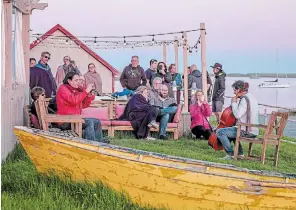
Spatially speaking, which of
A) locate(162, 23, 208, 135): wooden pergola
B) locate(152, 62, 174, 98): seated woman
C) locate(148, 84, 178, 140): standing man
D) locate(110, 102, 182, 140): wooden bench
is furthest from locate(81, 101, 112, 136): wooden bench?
locate(152, 62, 174, 98): seated woman

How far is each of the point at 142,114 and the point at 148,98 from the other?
0.62 m

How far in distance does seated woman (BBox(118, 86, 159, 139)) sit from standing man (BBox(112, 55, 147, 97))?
220 centimetres

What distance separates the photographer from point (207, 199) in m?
6.86

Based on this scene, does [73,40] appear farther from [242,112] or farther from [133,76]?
[242,112]

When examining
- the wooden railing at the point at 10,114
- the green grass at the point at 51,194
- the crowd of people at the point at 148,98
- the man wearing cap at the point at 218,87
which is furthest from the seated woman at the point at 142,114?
the green grass at the point at 51,194

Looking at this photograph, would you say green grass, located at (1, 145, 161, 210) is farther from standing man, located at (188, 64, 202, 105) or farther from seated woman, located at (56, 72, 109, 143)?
standing man, located at (188, 64, 202, 105)

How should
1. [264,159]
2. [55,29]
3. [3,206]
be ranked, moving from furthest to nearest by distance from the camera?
[55,29]
[264,159]
[3,206]

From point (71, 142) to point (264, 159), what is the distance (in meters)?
4.81

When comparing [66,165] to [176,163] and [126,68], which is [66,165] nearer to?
[176,163]

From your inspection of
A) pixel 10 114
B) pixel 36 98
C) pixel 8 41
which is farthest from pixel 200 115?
pixel 8 41

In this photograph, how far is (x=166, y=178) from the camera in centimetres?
688

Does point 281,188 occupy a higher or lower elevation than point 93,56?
lower

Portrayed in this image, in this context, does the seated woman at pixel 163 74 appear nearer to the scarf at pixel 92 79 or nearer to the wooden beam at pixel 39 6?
the scarf at pixel 92 79

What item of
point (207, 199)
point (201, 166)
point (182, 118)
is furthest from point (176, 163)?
point (182, 118)
